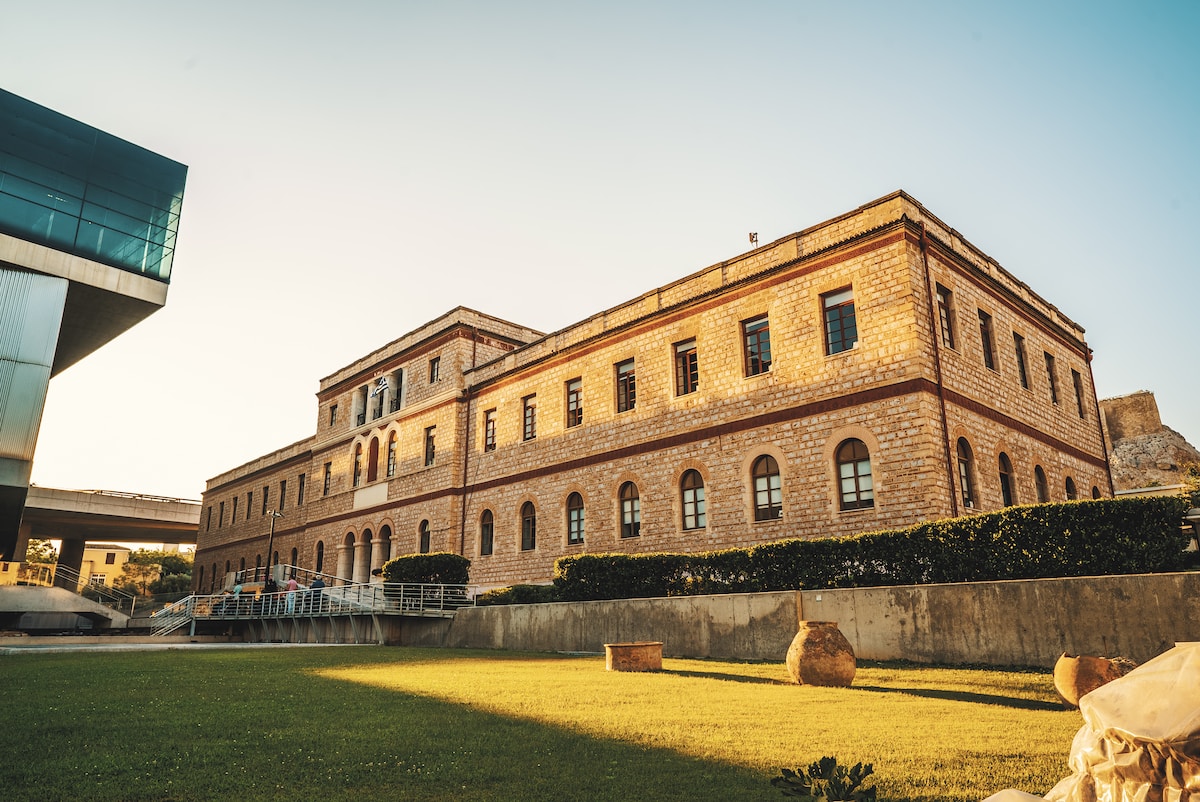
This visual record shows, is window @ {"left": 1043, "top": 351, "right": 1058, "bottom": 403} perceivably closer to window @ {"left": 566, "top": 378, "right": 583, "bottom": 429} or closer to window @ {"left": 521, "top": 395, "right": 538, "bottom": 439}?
window @ {"left": 566, "top": 378, "right": 583, "bottom": 429}

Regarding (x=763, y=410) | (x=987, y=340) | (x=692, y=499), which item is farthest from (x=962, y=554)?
(x=987, y=340)

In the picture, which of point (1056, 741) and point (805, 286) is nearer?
point (1056, 741)

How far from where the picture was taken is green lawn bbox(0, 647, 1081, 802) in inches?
182

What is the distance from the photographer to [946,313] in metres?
16.9

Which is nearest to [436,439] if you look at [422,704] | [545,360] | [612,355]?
[545,360]

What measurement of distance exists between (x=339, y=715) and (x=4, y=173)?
71.5ft

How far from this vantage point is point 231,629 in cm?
2903

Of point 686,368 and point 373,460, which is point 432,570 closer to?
point 686,368

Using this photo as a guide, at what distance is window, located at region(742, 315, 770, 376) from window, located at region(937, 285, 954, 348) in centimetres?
377

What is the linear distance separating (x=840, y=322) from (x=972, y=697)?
1002 cm

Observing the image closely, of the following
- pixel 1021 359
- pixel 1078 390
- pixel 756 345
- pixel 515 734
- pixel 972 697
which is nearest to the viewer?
pixel 515 734

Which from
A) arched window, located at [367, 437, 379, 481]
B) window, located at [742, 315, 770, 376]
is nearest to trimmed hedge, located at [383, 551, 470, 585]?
arched window, located at [367, 437, 379, 481]

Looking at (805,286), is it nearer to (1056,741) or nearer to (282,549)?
(1056,741)

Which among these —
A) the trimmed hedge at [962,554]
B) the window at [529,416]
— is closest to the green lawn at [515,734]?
the trimmed hedge at [962,554]
